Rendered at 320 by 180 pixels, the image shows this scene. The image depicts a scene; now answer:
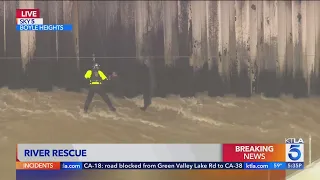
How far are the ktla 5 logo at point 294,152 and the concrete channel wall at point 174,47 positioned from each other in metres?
0.59

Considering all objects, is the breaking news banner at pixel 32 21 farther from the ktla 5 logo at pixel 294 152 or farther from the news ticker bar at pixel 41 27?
the ktla 5 logo at pixel 294 152

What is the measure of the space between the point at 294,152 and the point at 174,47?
183cm

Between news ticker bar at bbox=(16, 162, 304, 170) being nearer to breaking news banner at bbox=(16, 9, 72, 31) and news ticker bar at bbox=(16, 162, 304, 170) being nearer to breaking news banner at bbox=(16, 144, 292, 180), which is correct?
breaking news banner at bbox=(16, 144, 292, 180)

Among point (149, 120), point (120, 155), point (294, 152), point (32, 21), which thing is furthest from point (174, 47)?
point (294, 152)

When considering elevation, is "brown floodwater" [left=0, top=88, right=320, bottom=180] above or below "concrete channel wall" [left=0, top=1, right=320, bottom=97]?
below

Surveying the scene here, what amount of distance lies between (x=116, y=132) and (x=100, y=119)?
236mm

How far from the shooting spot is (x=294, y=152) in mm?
5582

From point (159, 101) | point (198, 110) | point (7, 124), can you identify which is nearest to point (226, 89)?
point (198, 110)

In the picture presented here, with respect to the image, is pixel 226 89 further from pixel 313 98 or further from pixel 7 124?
pixel 7 124

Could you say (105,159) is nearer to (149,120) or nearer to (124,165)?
(124,165)

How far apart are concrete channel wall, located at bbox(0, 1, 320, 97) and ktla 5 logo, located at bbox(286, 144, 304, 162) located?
588 millimetres

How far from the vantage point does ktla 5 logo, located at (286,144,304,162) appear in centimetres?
557

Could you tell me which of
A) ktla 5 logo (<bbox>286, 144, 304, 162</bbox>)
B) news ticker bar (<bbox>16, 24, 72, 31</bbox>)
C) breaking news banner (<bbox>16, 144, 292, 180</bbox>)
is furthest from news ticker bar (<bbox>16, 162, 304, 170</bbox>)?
news ticker bar (<bbox>16, 24, 72, 31</bbox>)

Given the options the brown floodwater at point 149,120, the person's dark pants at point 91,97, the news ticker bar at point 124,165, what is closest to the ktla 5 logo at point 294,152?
the brown floodwater at point 149,120
